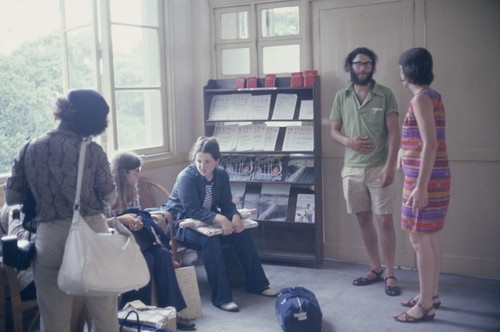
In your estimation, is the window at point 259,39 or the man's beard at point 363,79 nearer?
the man's beard at point 363,79

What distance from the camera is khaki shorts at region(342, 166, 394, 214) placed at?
446 cm

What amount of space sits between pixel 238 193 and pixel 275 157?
0.45 m

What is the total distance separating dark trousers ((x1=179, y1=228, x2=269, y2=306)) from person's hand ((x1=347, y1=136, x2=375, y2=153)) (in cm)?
100

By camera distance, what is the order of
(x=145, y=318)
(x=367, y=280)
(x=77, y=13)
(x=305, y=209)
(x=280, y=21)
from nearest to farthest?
(x=145, y=318), (x=367, y=280), (x=77, y=13), (x=305, y=209), (x=280, y=21)

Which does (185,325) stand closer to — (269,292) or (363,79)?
(269,292)

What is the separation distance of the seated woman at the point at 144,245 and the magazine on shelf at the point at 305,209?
1509mm

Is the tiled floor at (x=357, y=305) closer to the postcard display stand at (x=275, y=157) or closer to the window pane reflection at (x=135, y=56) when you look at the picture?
the postcard display stand at (x=275, y=157)

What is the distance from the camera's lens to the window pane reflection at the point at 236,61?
18.2 feet

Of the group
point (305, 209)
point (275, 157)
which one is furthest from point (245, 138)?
point (305, 209)

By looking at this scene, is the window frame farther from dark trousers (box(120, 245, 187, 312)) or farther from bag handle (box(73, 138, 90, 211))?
bag handle (box(73, 138, 90, 211))

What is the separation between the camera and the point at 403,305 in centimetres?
416

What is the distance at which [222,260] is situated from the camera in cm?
427

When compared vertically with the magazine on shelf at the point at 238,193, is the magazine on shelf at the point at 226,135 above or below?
above

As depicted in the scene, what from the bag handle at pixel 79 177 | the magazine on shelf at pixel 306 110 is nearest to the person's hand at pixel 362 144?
the magazine on shelf at pixel 306 110
